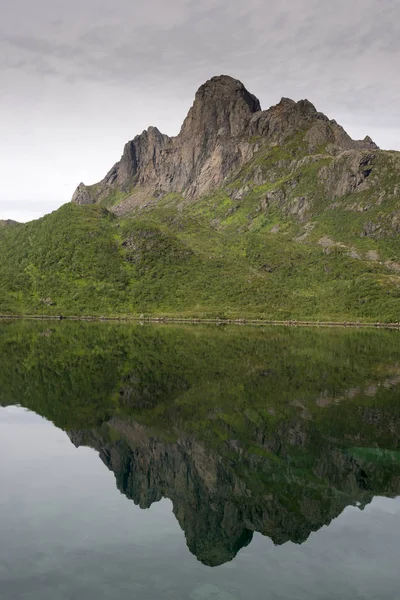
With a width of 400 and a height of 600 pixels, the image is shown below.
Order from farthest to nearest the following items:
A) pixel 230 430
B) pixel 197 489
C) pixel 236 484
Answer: pixel 230 430 → pixel 236 484 → pixel 197 489

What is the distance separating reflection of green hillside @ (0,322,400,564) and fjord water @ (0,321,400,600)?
124 millimetres

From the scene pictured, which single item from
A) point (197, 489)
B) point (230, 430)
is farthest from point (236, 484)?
point (230, 430)

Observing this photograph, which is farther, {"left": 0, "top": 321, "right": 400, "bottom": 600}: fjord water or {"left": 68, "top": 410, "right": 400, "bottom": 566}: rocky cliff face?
{"left": 68, "top": 410, "right": 400, "bottom": 566}: rocky cliff face

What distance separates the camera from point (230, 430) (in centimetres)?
3662

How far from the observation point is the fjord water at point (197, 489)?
689 inches

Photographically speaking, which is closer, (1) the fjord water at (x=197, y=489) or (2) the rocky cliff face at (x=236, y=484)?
(1) the fjord water at (x=197, y=489)

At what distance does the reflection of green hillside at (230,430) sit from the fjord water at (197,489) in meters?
0.12

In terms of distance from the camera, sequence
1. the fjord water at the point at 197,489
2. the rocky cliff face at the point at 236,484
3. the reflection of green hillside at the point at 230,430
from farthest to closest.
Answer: the reflection of green hillside at the point at 230,430, the rocky cliff face at the point at 236,484, the fjord water at the point at 197,489

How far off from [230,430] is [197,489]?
11.6 metres

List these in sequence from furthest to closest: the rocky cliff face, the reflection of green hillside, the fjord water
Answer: the reflection of green hillside < the rocky cliff face < the fjord water

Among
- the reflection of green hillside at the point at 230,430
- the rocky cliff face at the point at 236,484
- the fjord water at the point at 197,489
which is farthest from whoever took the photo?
the reflection of green hillside at the point at 230,430

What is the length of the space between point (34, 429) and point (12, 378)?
2061cm

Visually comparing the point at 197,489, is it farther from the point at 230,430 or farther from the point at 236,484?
the point at 230,430

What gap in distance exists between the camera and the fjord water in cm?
1750
